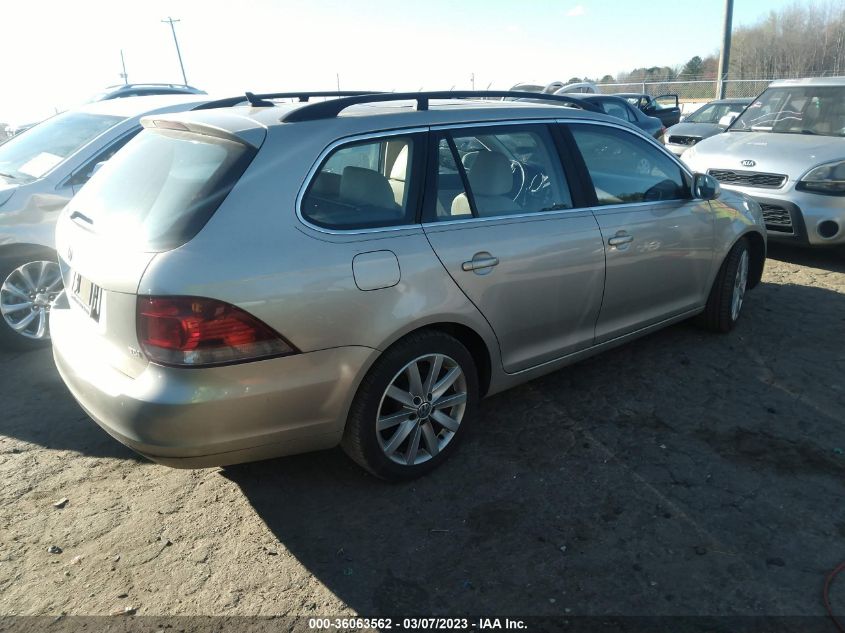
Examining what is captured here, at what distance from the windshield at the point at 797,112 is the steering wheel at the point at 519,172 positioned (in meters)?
5.65

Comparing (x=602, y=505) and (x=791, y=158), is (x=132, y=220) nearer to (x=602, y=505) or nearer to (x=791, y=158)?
(x=602, y=505)

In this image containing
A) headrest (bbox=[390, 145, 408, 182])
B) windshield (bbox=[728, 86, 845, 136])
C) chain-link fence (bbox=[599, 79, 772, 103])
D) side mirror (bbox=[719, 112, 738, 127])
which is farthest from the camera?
chain-link fence (bbox=[599, 79, 772, 103])

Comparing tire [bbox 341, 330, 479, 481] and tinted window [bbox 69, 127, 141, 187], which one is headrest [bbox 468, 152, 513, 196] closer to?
tire [bbox 341, 330, 479, 481]

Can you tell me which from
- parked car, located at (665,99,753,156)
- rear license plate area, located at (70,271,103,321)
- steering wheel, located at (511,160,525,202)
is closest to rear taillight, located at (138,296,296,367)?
A: rear license plate area, located at (70,271,103,321)

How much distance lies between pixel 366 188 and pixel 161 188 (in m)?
0.90

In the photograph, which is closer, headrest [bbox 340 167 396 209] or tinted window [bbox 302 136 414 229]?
tinted window [bbox 302 136 414 229]

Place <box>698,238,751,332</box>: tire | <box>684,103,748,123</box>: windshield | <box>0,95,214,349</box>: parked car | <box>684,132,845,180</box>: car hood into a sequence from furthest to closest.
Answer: <box>684,103,748,123</box>: windshield
<box>684,132,845,180</box>: car hood
<box>698,238,751,332</box>: tire
<box>0,95,214,349</box>: parked car

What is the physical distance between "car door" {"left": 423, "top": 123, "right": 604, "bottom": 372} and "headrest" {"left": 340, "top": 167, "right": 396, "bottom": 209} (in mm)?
207

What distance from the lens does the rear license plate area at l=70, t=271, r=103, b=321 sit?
9.53ft

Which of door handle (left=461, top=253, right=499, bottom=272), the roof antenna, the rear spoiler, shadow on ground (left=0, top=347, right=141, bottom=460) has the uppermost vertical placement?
the roof antenna

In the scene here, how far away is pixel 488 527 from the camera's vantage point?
3.07 meters

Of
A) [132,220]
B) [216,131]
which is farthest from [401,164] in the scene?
[132,220]

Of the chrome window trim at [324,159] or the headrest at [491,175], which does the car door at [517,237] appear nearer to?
the headrest at [491,175]

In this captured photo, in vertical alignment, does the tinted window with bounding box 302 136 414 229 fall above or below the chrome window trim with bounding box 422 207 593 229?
above
